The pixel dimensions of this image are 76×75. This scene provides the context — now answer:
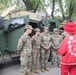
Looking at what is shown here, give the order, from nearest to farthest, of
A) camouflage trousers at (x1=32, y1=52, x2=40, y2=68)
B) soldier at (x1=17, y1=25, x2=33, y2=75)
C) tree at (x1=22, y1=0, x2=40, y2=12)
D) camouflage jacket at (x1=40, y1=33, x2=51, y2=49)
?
soldier at (x1=17, y1=25, x2=33, y2=75)
camouflage trousers at (x1=32, y1=52, x2=40, y2=68)
camouflage jacket at (x1=40, y1=33, x2=51, y2=49)
tree at (x1=22, y1=0, x2=40, y2=12)

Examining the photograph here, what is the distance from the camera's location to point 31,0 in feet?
73.5

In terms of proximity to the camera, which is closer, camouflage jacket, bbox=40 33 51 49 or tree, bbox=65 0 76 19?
camouflage jacket, bbox=40 33 51 49

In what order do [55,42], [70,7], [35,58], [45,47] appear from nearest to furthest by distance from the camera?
[35,58], [45,47], [55,42], [70,7]

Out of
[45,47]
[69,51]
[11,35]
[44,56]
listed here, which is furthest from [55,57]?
[69,51]

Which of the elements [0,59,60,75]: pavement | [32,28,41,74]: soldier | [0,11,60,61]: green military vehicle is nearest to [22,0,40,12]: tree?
[0,59,60,75]: pavement

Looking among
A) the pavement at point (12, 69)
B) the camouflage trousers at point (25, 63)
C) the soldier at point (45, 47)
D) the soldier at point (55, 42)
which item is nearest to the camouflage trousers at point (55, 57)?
the soldier at point (55, 42)

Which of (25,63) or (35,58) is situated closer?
(25,63)

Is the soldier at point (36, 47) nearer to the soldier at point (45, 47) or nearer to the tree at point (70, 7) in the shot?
the soldier at point (45, 47)

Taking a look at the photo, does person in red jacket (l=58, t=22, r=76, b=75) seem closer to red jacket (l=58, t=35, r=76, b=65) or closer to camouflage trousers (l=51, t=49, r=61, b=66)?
red jacket (l=58, t=35, r=76, b=65)

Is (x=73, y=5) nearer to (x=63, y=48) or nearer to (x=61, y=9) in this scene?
(x=61, y=9)

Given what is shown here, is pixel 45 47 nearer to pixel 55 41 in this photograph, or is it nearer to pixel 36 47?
pixel 36 47

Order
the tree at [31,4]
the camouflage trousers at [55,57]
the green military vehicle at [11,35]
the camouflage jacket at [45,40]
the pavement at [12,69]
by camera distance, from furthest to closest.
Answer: the tree at [31,4] < the camouflage trousers at [55,57] < the green military vehicle at [11,35] < the camouflage jacket at [45,40] < the pavement at [12,69]

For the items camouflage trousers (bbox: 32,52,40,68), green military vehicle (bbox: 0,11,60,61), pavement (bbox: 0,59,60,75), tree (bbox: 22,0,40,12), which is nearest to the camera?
camouflage trousers (bbox: 32,52,40,68)

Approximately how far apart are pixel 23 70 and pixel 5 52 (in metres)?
2.55
